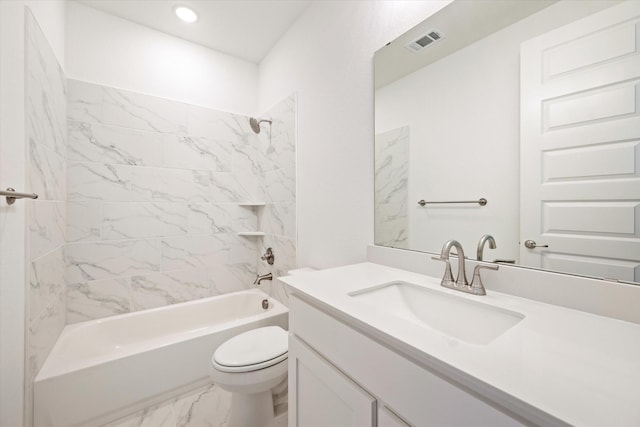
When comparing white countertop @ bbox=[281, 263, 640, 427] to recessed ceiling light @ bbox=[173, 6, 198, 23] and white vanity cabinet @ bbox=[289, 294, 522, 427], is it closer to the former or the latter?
white vanity cabinet @ bbox=[289, 294, 522, 427]

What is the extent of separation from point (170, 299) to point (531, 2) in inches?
104

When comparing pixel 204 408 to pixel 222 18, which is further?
pixel 222 18

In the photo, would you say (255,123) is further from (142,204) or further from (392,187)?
(392,187)

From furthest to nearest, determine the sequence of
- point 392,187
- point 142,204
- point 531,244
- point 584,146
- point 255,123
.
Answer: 1. point 255,123
2. point 142,204
3. point 392,187
4. point 531,244
5. point 584,146

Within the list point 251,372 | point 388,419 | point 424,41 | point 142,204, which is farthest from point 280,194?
point 388,419

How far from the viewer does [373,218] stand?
1.33 metres

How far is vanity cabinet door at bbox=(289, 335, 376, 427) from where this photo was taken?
26.2 inches

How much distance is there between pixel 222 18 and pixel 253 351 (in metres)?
2.28

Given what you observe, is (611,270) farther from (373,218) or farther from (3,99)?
(3,99)

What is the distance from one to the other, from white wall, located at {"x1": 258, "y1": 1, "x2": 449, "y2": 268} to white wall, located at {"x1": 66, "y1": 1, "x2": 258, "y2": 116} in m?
0.64

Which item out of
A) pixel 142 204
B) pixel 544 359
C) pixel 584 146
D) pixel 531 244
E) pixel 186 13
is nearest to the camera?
pixel 544 359

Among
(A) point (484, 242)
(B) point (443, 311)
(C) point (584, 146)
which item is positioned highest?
(C) point (584, 146)

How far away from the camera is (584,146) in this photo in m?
0.71

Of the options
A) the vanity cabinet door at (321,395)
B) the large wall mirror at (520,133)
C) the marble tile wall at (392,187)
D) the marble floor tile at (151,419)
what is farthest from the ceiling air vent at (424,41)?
the marble floor tile at (151,419)
